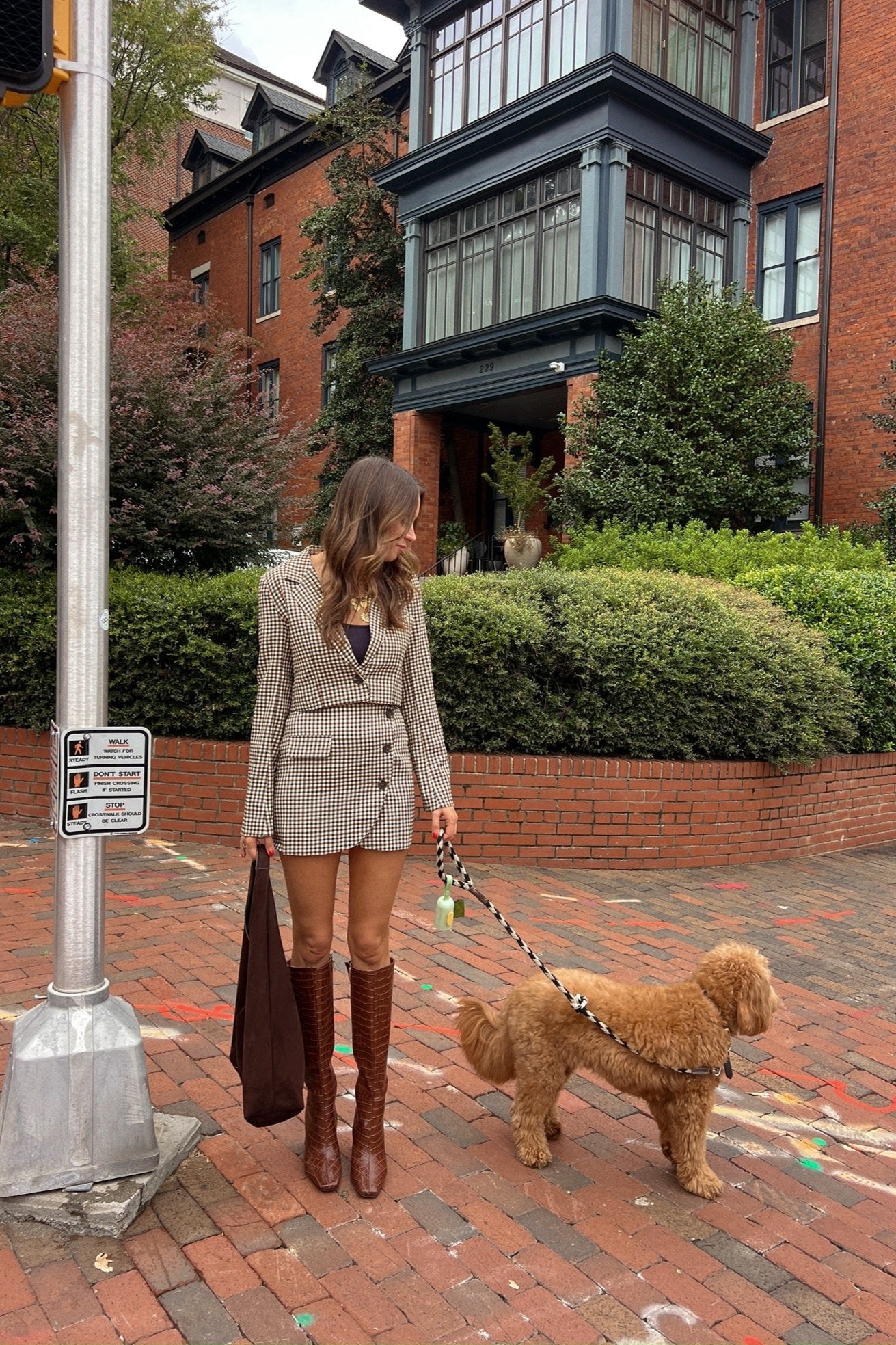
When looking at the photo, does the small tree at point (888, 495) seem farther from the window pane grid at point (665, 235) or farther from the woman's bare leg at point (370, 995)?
the woman's bare leg at point (370, 995)

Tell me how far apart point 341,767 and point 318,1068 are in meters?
0.90

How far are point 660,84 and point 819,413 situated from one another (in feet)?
17.8

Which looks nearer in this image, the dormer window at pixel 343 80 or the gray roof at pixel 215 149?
the dormer window at pixel 343 80

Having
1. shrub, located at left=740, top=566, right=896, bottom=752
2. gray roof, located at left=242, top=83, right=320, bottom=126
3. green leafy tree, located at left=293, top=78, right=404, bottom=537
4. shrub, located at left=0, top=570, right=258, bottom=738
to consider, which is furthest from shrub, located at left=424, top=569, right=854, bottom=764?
gray roof, located at left=242, top=83, right=320, bottom=126

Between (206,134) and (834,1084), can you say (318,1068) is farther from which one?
(206,134)

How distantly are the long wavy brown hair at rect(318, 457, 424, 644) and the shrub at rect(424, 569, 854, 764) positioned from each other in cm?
355

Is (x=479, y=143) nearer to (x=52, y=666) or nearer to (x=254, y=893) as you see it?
(x=52, y=666)

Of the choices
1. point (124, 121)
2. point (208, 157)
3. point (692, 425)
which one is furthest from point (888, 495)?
point (208, 157)

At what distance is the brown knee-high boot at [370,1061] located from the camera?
292 cm

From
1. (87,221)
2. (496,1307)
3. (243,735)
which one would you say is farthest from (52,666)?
(496,1307)

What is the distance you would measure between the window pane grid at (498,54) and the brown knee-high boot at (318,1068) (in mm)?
15643

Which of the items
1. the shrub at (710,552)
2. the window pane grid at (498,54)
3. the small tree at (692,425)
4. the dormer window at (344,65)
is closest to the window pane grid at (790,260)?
the small tree at (692,425)

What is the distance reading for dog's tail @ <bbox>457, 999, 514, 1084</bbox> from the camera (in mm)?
3174

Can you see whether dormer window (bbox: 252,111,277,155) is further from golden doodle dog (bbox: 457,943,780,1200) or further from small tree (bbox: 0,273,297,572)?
golden doodle dog (bbox: 457,943,780,1200)
